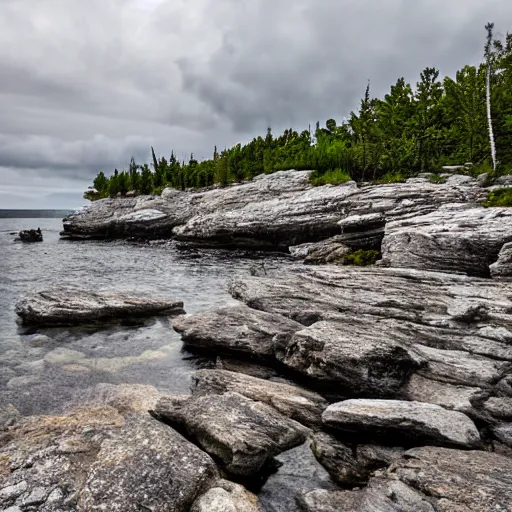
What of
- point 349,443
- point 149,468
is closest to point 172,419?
point 149,468

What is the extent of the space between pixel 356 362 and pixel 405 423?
2.36 m

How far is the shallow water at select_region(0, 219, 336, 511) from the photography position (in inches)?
407

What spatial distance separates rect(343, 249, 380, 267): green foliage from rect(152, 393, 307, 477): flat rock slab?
65.7 feet

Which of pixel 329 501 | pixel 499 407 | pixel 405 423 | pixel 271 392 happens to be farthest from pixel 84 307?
pixel 499 407

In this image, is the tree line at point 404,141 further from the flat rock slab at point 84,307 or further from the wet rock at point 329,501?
the wet rock at point 329,501

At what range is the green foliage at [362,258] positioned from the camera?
90.8ft

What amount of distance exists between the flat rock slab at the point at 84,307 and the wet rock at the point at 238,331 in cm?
363

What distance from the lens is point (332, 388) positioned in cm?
1084

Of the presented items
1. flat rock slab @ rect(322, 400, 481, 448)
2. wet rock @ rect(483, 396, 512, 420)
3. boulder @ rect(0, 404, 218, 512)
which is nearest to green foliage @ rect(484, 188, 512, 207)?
wet rock @ rect(483, 396, 512, 420)

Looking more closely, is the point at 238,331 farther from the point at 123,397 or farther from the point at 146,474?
the point at 146,474

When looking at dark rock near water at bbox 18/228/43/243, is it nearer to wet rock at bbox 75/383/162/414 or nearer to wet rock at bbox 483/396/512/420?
wet rock at bbox 75/383/162/414

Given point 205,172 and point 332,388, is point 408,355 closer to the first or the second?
point 332,388

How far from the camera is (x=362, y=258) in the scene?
2841 cm

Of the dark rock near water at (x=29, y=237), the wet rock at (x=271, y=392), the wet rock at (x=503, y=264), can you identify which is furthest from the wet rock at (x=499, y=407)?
the dark rock near water at (x=29, y=237)
